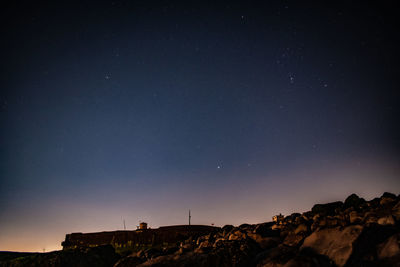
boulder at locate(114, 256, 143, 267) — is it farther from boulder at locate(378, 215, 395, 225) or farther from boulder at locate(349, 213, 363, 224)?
boulder at locate(378, 215, 395, 225)

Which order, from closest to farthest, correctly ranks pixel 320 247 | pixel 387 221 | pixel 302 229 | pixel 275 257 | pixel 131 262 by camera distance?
pixel 275 257, pixel 320 247, pixel 387 221, pixel 302 229, pixel 131 262

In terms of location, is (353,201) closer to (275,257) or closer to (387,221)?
(387,221)

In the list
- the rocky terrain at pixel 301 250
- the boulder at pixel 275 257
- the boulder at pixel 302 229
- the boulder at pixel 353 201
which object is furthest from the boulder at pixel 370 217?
the boulder at pixel 353 201

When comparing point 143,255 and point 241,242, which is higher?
point 241,242

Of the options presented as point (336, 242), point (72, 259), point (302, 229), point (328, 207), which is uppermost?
point (328, 207)

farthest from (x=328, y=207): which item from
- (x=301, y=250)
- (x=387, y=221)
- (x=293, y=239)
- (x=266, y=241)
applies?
(x=301, y=250)

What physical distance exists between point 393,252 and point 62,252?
991cm

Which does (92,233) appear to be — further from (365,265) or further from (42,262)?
(365,265)

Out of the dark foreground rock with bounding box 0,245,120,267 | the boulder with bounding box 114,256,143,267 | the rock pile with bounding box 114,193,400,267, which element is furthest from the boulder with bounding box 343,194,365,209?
the dark foreground rock with bounding box 0,245,120,267

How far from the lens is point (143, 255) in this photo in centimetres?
967

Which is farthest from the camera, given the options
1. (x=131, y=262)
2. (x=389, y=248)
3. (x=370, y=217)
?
(x=131, y=262)

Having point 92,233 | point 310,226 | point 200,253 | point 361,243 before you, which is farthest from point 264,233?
point 92,233

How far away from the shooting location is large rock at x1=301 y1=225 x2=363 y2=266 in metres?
5.36

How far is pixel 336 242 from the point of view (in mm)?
5785
